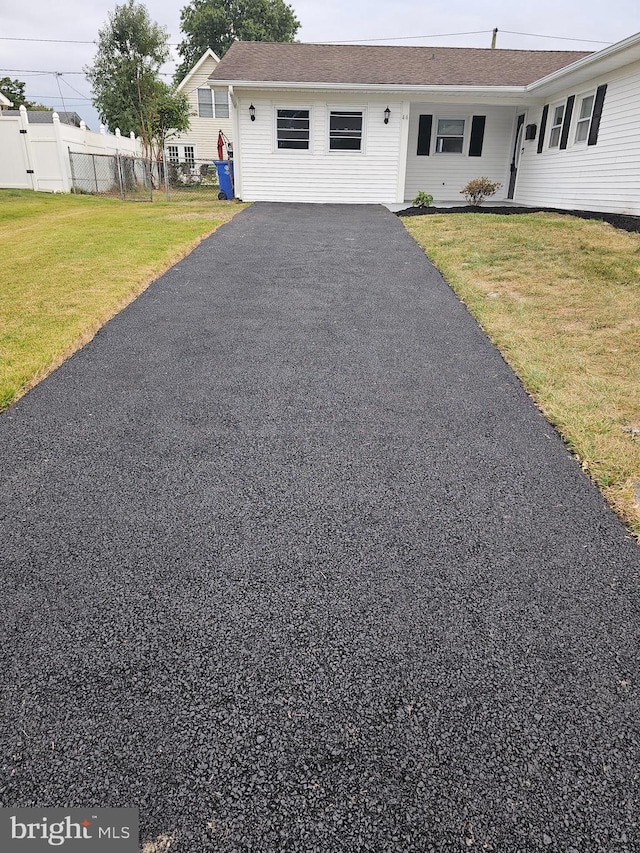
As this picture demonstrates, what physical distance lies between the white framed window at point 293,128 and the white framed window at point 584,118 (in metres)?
7.11

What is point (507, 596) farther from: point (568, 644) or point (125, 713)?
point (125, 713)

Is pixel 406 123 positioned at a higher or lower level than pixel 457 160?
higher

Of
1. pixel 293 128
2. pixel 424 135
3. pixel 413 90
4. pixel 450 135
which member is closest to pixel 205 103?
pixel 293 128

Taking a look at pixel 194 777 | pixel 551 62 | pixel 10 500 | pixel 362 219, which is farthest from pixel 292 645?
pixel 551 62

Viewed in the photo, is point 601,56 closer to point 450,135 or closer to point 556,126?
point 556,126

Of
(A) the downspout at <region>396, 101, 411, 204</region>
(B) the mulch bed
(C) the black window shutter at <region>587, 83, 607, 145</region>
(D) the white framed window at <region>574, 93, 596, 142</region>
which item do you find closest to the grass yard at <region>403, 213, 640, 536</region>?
(B) the mulch bed

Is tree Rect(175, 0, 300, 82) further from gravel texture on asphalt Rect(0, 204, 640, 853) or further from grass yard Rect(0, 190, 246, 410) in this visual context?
gravel texture on asphalt Rect(0, 204, 640, 853)

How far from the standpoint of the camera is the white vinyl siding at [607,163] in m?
11.0

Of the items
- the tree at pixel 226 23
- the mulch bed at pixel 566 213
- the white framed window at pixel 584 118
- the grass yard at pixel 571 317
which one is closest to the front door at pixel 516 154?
the mulch bed at pixel 566 213

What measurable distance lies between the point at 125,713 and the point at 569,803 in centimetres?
120

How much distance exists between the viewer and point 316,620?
6.31ft

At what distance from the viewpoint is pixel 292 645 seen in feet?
5.98

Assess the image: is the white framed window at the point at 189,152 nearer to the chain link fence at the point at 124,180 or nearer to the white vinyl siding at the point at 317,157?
the chain link fence at the point at 124,180

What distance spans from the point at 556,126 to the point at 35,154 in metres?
16.7
